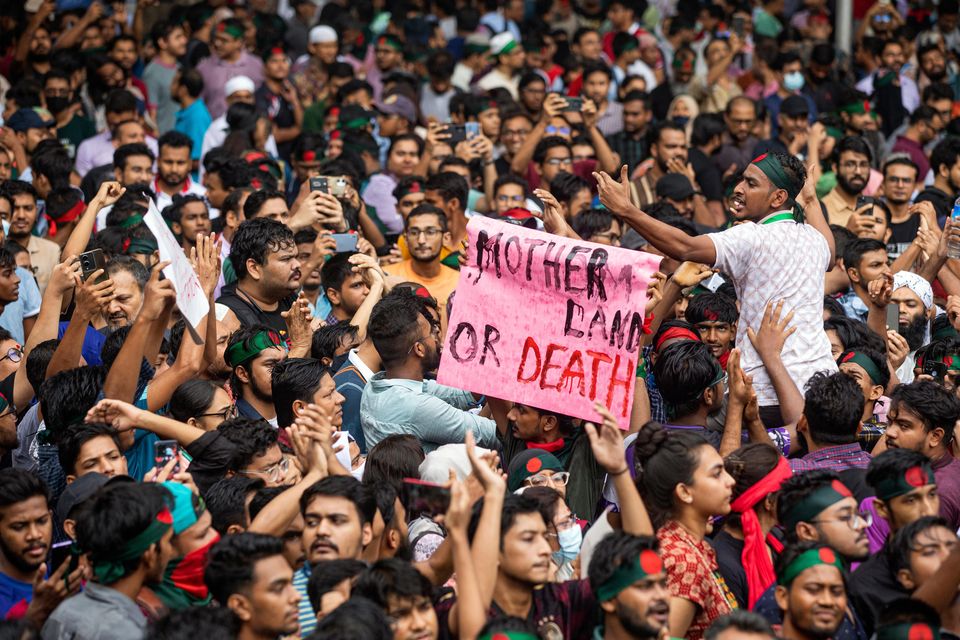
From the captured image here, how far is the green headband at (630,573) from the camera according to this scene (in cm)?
488

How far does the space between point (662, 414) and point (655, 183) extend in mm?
4423

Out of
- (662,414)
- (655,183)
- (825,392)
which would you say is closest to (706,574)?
(825,392)

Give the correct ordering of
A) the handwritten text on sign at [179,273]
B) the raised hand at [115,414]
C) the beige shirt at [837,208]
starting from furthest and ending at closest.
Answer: the beige shirt at [837,208], the handwritten text on sign at [179,273], the raised hand at [115,414]

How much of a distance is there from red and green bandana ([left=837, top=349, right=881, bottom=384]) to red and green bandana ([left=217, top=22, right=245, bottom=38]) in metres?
8.57

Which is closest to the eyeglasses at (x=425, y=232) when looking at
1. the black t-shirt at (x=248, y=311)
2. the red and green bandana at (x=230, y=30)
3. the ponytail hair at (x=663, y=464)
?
the black t-shirt at (x=248, y=311)

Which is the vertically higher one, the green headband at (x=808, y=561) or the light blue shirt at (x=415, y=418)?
the green headband at (x=808, y=561)

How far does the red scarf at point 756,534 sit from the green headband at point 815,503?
20cm

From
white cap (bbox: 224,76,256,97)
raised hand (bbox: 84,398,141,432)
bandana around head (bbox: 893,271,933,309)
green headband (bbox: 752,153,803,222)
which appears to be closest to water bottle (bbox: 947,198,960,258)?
bandana around head (bbox: 893,271,933,309)

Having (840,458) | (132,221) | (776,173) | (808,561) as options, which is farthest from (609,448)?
(132,221)

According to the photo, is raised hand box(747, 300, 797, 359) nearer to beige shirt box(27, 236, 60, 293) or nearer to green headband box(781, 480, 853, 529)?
green headband box(781, 480, 853, 529)

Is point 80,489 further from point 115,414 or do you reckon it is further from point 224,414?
point 224,414

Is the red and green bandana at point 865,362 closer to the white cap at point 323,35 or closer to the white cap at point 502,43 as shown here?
the white cap at point 502,43

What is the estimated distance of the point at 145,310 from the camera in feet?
21.2

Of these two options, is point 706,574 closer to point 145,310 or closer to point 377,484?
point 377,484
